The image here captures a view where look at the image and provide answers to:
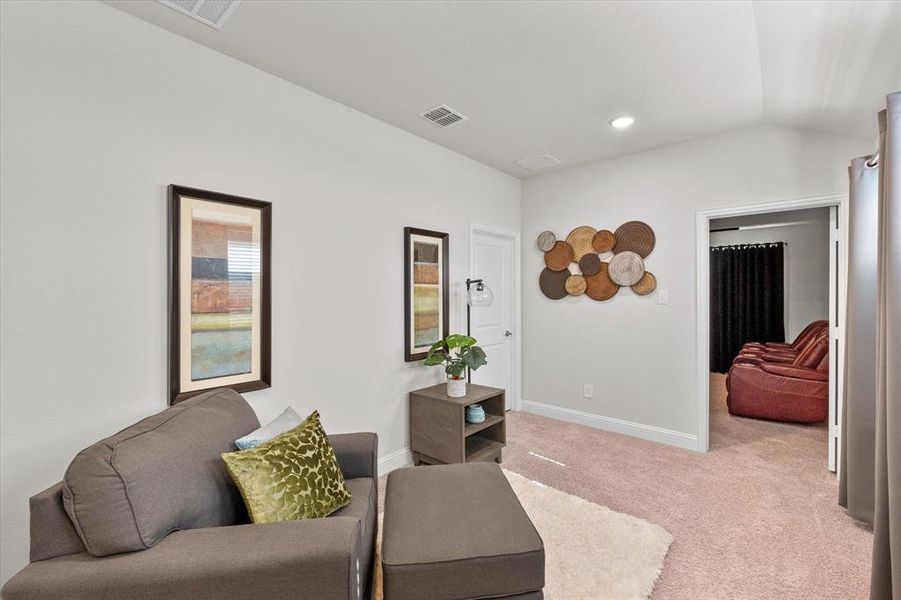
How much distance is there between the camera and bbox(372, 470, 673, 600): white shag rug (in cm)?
171

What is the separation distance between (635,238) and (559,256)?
73 cm

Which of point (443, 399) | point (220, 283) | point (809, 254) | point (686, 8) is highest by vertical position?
point (686, 8)

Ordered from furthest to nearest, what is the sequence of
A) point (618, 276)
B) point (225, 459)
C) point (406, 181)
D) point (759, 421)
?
point (759, 421)
point (618, 276)
point (406, 181)
point (225, 459)

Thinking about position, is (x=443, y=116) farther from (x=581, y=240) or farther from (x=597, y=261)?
(x=597, y=261)

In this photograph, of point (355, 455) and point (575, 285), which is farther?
point (575, 285)

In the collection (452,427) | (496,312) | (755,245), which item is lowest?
(452,427)

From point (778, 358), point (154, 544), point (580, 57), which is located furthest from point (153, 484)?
point (778, 358)

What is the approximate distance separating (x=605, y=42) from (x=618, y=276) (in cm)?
212

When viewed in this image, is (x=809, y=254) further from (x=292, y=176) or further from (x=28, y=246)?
(x=28, y=246)

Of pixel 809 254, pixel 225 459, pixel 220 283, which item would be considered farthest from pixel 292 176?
pixel 809 254

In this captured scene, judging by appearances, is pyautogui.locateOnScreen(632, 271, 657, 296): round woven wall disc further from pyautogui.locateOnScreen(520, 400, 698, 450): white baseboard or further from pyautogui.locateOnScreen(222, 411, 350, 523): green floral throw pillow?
pyautogui.locateOnScreen(222, 411, 350, 523): green floral throw pillow

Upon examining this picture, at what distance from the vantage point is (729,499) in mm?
2461

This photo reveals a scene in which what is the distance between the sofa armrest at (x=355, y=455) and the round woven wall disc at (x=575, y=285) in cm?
269

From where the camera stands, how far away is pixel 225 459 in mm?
1299
